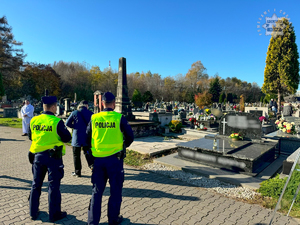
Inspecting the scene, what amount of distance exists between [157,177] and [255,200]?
2345 mm

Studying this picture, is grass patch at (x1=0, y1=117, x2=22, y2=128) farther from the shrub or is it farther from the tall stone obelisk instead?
the shrub

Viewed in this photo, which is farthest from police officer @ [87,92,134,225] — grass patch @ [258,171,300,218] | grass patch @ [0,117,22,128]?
grass patch @ [0,117,22,128]

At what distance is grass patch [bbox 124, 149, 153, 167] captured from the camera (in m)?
6.49

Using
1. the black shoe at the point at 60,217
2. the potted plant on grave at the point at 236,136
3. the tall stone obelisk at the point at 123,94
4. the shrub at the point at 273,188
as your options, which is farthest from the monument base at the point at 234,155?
the tall stone obelisk at the point at 123,94

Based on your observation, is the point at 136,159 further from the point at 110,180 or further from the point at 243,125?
the point at 243,125

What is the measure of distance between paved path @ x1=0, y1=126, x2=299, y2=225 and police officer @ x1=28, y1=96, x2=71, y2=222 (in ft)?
0.88

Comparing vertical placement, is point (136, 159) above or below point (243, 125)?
below

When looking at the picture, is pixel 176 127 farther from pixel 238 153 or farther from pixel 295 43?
pixel 295 43

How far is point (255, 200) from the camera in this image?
4.13 metres

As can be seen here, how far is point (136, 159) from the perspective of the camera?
6922 millimetres

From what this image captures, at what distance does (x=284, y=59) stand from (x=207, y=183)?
88.0ft

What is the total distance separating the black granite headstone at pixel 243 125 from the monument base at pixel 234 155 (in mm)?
421

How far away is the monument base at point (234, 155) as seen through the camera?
5.48 meters

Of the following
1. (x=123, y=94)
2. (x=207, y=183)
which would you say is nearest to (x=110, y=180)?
(x=207, y=183)
